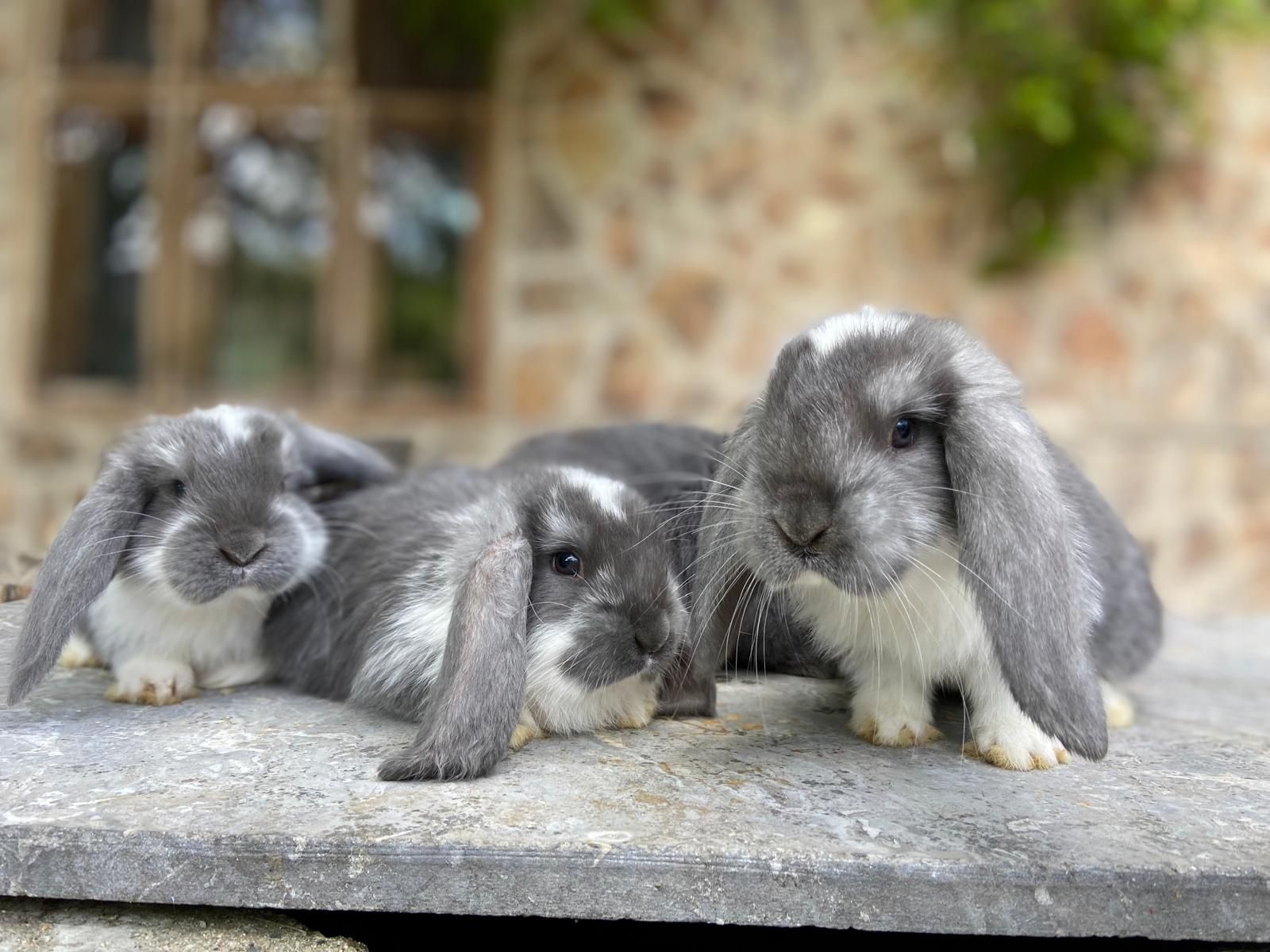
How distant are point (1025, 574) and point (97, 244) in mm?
6536

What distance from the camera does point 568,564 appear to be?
291 centimetres

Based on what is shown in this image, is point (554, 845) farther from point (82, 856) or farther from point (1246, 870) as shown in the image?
point (1246, 870)

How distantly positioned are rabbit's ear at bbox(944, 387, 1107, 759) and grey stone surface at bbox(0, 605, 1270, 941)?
0.27m

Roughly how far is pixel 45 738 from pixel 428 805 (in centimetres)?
103

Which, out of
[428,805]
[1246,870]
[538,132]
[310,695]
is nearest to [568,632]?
[428,805]

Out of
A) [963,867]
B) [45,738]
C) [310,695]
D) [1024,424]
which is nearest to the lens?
[963,867]

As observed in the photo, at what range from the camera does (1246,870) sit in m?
2.18

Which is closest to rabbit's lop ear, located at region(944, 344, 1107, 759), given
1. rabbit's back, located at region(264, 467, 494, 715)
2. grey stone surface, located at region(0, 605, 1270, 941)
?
grey stone surface, located at region(0, 605, 1270, 941)

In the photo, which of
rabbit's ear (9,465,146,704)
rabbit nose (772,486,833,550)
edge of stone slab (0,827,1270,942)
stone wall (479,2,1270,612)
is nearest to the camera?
edge of stone slab (0,827,1270,942)

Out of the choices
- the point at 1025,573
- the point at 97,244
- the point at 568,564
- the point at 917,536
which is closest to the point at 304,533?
the point at 568,564

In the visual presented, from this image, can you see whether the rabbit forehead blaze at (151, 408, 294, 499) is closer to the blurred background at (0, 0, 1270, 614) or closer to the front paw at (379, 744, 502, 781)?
the front paw at (379, 744, 502, 781)

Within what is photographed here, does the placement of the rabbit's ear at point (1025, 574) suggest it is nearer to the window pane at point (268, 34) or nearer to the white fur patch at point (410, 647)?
the white fur patch at point (410, 647)

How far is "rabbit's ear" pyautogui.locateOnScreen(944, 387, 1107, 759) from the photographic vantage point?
2293 millimetres

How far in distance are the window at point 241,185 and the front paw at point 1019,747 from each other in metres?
4.74
